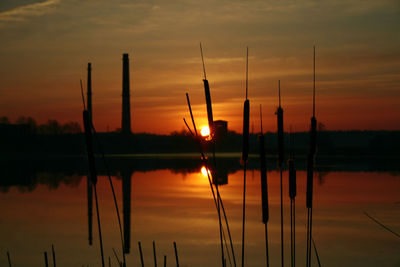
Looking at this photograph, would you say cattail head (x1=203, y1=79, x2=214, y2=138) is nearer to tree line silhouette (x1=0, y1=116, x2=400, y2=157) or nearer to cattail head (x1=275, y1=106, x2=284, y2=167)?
cattail head (x1=275, y1=106, x2=284, y2=167)

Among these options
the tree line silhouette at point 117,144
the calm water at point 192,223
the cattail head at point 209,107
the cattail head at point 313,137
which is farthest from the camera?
the tree line silhouette at point 117,144

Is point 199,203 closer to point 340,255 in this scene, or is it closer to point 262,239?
point 262,239

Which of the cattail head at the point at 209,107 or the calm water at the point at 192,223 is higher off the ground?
the cattail head at the point at 209,107

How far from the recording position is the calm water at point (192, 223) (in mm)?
7902

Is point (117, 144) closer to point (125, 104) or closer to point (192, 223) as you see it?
point (125, 104)

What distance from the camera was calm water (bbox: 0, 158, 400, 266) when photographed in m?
7.90

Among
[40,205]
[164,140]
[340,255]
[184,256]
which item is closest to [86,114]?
[184,256]

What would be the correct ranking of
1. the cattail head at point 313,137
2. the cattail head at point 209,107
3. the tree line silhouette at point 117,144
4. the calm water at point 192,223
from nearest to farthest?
1. the cattail head at point 209,107
2. the cattail head at point 313,137
3. the calm water at point 192,223
4. the tree line silhouette at point 117,144

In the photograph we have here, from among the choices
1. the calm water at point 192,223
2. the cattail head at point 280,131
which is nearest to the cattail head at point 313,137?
the cattail head at point 280,131

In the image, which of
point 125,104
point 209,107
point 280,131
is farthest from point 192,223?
point 125,104

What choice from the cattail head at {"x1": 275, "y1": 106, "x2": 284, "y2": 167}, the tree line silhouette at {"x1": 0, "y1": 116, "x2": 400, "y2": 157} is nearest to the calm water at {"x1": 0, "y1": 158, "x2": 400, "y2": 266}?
the cattail head at {"x1": 275, "y1": 106, "x2": 284, "y2": 167}

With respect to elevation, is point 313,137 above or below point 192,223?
above

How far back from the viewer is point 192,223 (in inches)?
440

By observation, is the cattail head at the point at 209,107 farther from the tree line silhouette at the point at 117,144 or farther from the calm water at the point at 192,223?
the tree line silhouette at the point at 117,144
